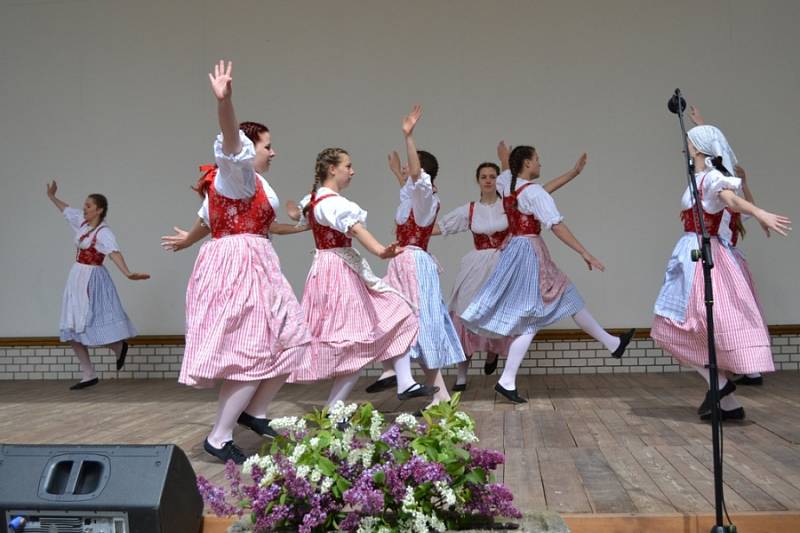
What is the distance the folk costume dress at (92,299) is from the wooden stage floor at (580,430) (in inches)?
14.4

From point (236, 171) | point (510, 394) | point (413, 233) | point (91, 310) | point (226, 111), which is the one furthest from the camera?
point (91, 310)

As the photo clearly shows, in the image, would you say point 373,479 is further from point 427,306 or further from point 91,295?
point 91,295

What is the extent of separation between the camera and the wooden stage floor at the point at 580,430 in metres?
2.84

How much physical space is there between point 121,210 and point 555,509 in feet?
17.2

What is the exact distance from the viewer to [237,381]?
3578 mm

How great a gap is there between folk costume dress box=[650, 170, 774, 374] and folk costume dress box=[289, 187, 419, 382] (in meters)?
1.19

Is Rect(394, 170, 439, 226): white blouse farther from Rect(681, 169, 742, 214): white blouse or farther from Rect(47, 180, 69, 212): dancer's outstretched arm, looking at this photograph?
Rect(47, 180, 69, 212): dancer's outstretched arm

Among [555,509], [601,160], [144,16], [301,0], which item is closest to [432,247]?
[601,160]

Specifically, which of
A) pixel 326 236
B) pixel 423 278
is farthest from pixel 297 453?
pixel 423 278

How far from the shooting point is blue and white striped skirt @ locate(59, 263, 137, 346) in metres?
6.52

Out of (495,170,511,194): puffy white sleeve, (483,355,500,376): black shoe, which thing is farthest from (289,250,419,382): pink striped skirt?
(483,355,500,376): black shoe

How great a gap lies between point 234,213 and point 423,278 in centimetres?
137

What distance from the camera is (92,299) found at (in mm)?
6574

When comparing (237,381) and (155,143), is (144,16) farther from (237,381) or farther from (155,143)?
(237,381)
